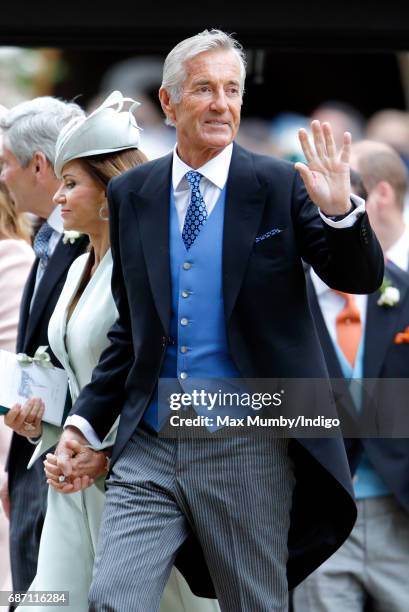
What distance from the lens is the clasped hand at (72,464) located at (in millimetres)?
4664

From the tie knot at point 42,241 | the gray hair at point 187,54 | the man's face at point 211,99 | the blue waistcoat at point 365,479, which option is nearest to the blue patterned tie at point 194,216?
the man's face at point 211,99

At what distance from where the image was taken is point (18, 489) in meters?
5.52

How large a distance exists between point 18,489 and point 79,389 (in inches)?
25.8

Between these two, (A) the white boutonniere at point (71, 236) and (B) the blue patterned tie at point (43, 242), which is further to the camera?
(B) the blue patterned tie at point (43, 242)

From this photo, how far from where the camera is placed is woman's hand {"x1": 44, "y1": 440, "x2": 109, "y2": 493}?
184 inches

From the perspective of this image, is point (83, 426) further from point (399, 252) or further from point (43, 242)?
point (399, 252)

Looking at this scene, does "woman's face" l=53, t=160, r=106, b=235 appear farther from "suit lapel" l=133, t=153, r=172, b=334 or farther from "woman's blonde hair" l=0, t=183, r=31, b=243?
"woman's blonde hair" l=0, t=183, r=31, b=243

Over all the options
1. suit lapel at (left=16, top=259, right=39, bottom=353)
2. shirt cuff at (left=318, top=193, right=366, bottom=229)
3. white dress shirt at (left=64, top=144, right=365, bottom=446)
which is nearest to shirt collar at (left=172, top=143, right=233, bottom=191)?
white dress shirt at (left=64, top=144, right=365, bottom=446)

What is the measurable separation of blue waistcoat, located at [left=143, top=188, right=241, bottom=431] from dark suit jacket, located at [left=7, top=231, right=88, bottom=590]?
3.14 feet

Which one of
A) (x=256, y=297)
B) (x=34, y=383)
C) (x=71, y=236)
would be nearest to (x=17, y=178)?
(x=71, y=236)

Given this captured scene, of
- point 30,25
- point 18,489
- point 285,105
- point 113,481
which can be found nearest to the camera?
point 113,481

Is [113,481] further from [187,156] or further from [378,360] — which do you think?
[378,360]

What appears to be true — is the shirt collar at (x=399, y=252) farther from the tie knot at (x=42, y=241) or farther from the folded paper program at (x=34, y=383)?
the folded paper program at (x=34, y=383)

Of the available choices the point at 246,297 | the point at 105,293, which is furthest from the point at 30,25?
the point at 246,297
